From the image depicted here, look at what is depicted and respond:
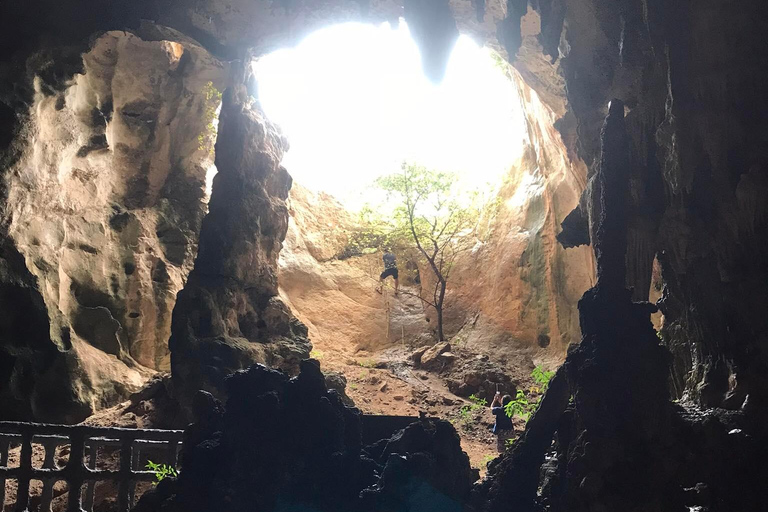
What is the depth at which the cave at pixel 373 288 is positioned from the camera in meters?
8.12

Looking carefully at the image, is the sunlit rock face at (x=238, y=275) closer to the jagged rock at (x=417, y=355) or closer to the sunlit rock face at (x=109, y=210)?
the sunlit rock face at (x=109, y=210)

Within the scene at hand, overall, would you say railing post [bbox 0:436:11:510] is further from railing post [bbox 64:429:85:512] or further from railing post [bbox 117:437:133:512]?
railing post [bbox 117:437:133:512]

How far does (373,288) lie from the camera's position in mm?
26203

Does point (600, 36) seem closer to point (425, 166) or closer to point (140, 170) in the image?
point (425, 166)

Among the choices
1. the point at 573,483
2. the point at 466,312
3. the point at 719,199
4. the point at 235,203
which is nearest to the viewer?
the point at 573,483

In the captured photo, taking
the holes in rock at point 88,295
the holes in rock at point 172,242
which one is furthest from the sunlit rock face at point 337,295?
the holes in rock at point 88,295

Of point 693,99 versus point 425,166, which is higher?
point 425,166

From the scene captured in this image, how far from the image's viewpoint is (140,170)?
64.7ft

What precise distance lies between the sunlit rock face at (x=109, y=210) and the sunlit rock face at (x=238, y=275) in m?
3.30

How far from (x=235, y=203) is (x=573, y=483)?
10047 mm

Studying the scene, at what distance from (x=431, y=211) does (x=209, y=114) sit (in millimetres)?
9429

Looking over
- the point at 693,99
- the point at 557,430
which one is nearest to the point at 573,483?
the point at 557,430

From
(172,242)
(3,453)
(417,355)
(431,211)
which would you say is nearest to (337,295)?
(431,211)

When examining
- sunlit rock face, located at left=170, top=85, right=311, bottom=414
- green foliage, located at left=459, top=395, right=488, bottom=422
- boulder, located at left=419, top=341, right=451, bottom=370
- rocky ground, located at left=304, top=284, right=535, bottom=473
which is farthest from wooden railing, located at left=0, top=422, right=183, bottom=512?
boulder, located at left=419, top=341, right=451, bottom=370
